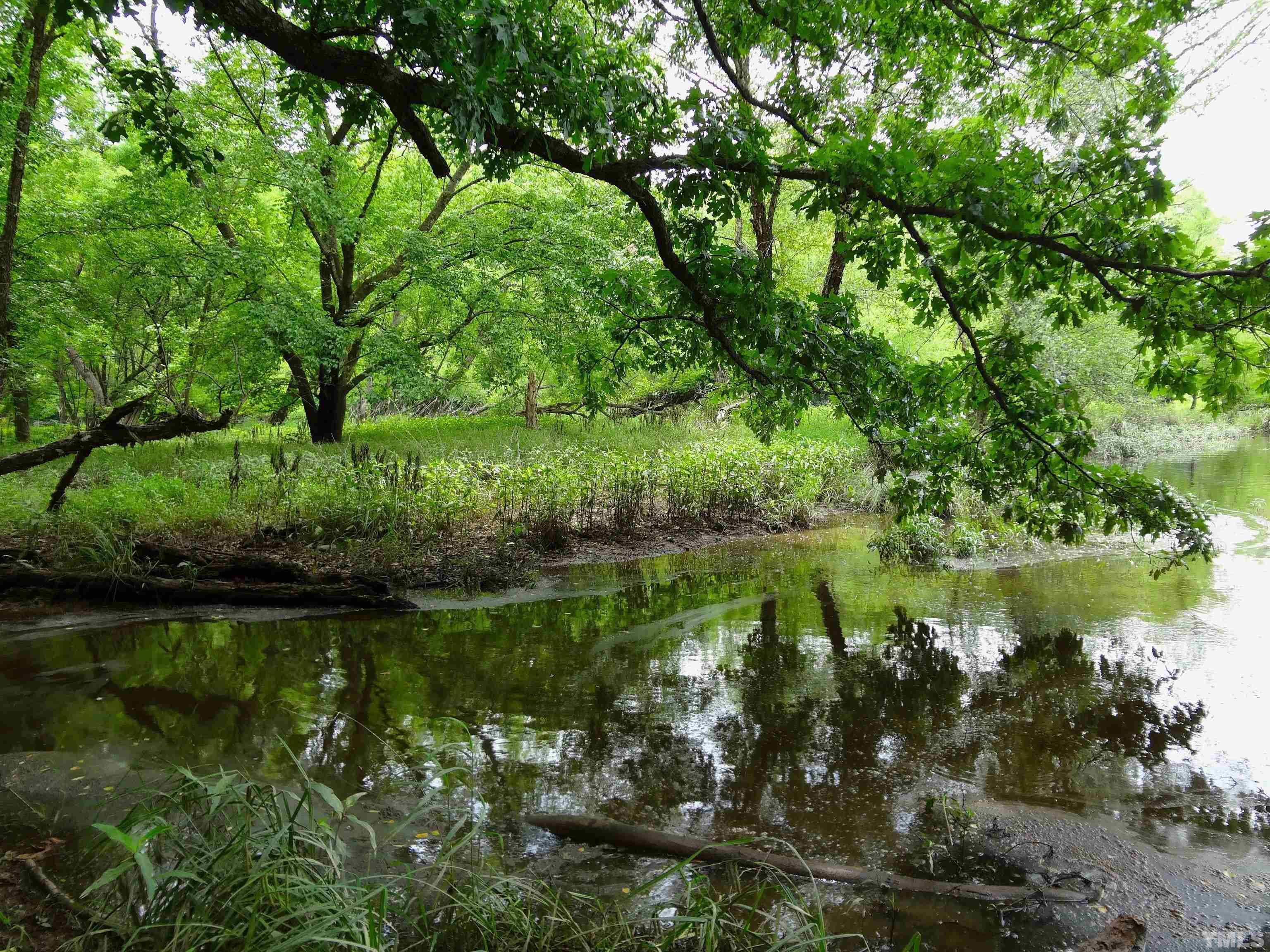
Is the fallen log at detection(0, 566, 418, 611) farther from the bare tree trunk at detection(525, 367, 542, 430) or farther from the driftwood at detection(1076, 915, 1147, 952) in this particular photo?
the bare tree trunk at detection(525, 367, 542, 430)

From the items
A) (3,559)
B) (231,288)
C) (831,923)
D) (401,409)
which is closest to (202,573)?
(3,559)

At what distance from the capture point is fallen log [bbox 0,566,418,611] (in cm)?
656

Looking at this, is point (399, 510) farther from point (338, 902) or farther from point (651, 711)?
point (338, 902)

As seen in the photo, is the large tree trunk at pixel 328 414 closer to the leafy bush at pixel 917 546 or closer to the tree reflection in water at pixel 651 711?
the tree reflection in water at pixel 651 711

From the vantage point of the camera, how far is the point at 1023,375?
4.69m

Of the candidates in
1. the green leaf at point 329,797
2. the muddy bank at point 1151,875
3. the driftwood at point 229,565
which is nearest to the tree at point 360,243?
the driftwood at point 229,565

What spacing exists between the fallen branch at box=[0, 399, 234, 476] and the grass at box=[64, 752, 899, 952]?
4.22 metres

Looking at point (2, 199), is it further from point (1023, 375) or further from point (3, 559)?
point (1023, 375)

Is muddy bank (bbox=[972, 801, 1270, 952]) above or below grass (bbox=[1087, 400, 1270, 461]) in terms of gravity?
below

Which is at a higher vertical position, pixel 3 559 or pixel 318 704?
pixel 3 559

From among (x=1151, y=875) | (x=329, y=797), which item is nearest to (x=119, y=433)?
(x=329, y=797)

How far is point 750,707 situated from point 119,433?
20.1 feet

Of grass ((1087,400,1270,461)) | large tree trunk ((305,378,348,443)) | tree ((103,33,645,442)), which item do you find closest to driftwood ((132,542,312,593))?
tree ((103,33,645,442))

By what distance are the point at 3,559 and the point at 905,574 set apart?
10.0 metres
